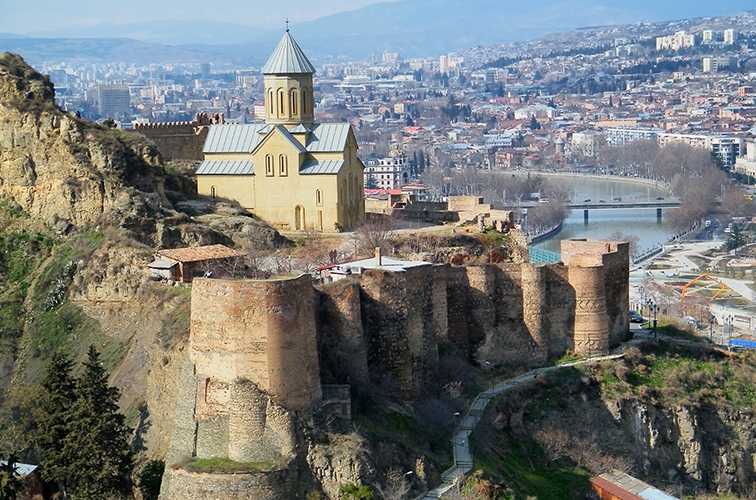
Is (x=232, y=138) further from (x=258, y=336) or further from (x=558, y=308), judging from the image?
(x=258, y=336)

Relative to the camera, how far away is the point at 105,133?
101ft

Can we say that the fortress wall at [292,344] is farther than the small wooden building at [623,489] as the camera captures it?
No

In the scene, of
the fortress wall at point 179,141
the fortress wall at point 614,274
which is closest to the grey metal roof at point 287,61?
the fortress wall at point 179,141

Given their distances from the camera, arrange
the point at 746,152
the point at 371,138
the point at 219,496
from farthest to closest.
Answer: the point at 371,138, the point at 746,152, the point at 219,496

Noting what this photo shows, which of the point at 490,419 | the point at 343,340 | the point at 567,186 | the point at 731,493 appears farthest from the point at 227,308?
the point at 567,186

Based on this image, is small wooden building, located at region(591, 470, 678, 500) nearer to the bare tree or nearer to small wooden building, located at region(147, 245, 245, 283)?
the bare tree

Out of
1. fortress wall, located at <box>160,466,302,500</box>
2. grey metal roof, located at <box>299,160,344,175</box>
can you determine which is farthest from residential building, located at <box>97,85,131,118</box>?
fortress wall, located at <box>160,466,302,500</box>

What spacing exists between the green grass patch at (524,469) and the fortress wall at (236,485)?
9.67 ft

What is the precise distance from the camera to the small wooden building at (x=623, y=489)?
2252cm

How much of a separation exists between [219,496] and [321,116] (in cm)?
13847

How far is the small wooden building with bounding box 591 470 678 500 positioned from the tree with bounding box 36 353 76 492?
7.76 meters

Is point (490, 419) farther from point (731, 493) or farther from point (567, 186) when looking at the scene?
point (567, 186)

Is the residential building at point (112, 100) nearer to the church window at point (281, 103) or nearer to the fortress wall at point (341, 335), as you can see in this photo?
the church window at point (281, 103)

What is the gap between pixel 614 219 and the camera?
256ft
